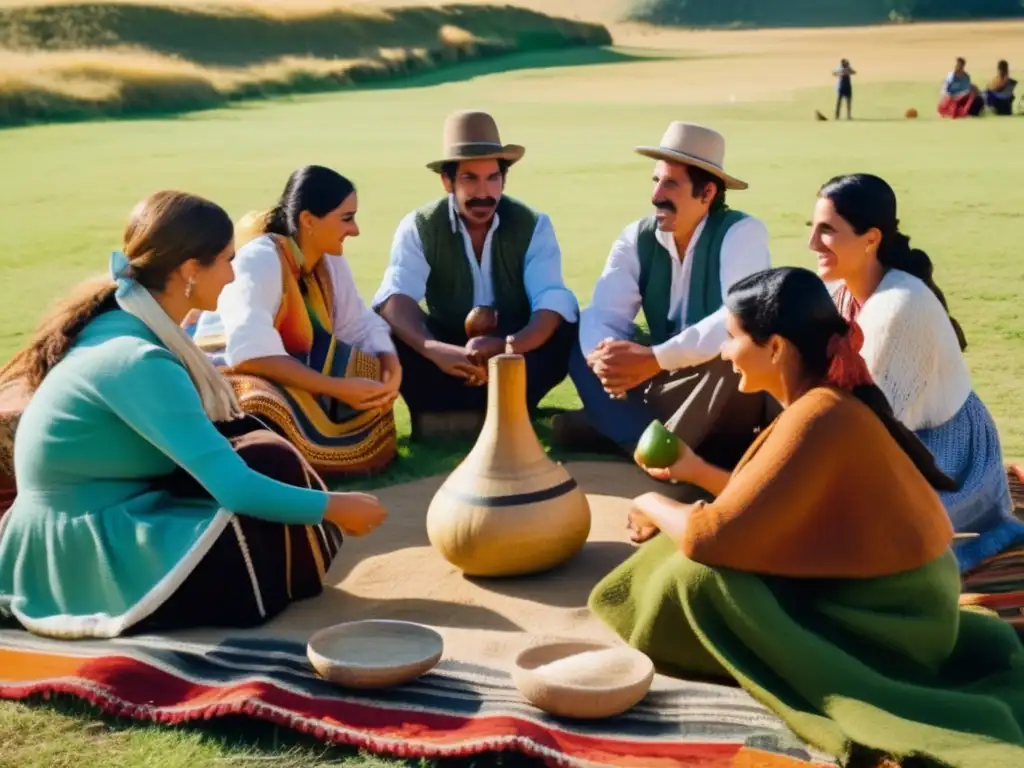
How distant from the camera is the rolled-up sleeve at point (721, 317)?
521cm

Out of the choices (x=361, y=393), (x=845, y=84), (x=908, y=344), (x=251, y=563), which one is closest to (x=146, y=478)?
(x=251, y=563)

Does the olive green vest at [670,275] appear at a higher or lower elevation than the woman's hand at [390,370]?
higher

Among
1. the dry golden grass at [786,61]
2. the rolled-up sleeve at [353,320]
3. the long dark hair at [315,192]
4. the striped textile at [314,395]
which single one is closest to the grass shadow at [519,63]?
the dry golden grass at [786,61]

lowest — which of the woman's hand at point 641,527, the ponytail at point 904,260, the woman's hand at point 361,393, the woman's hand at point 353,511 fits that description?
the woman's hand at point 641,527

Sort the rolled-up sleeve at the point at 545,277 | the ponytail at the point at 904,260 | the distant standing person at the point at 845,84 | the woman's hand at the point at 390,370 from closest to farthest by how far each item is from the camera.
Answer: the ponytail at the point at 904,260 < the woman's hand at the point at 390,370 < the rolled-up sleeve at the point at 545,277 < the distant standing person at the point at 845,84

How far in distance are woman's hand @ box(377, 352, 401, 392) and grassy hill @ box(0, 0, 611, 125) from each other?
22757 mm

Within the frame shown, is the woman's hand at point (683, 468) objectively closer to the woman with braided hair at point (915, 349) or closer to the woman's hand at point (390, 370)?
the woman with braided hair at point (915, 349)

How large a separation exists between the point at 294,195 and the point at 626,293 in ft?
4.53

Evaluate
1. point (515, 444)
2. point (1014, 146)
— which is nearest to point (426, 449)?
point (515, 444)

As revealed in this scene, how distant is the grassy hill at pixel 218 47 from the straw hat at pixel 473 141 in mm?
22443

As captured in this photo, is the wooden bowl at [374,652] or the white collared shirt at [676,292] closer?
the wooden bowl at [374,652]

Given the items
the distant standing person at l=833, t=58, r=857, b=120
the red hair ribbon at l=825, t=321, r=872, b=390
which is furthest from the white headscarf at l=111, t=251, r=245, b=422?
the distant standing person at l=833, t=58, r=857, b=120

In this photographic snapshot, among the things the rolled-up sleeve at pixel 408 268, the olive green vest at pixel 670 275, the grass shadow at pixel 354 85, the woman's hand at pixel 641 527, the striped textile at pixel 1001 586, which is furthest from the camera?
the grass shadow at pixel 354 85

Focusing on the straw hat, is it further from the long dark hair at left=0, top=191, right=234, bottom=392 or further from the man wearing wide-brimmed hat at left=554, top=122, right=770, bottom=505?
the long dark hair at left=0, top=191, right=234, bottom=392
